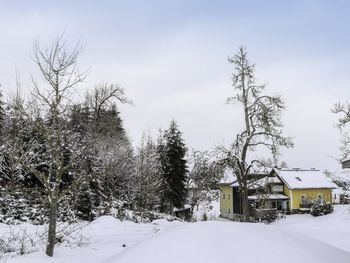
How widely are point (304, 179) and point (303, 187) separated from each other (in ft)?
7.65

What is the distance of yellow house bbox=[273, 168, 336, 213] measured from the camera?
44500 mm

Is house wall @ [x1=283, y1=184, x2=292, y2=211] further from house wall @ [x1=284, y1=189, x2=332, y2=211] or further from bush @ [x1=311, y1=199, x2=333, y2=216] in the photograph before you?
bush @ [x1=311, y1=199, x2=333, y2=216]

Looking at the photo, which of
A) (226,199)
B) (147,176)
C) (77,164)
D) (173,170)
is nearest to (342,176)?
(77,164)

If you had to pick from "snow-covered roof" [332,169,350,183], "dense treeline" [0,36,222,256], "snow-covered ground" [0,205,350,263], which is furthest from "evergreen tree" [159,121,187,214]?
"snow-covered ground" [0,205,350,263]

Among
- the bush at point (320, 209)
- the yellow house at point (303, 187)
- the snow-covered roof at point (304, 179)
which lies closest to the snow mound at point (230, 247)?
the bush at point (320, 209)

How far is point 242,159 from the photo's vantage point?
23.6 meters

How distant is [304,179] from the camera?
46.8 m

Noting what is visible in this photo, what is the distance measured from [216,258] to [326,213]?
3796 centimetres

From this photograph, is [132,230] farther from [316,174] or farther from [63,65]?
[316,174]

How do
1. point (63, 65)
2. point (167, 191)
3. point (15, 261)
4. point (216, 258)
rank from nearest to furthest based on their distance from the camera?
point (216, 258) < point (15, 261) < point (63, 65) < point (167, 191)

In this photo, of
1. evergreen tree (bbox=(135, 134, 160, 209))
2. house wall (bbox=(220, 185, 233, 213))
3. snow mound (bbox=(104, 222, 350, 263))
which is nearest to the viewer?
snow mound (bbox=(104, 222, 350, 263))

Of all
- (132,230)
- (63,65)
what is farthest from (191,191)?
(63,65)

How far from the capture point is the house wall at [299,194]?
1754 inches

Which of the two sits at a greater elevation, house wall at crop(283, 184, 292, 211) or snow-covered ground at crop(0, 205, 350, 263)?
house wall at crop(283, 184, 292, 211)
